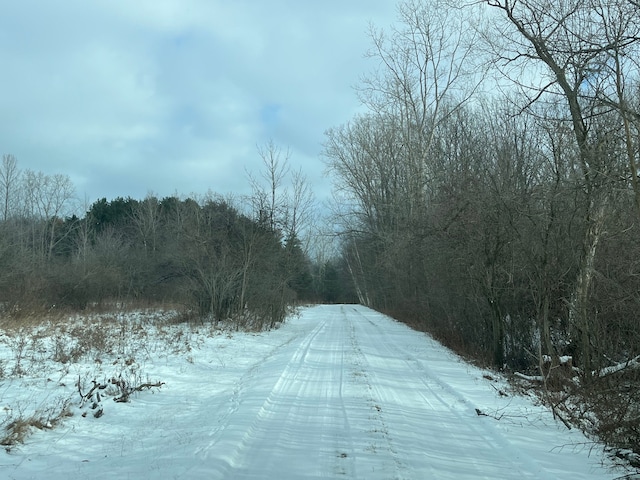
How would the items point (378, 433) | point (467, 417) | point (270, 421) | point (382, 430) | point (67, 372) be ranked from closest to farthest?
point (378, 433) < point (382, 430) < point (270, 421) < point (467, 417) < point (67, 372)

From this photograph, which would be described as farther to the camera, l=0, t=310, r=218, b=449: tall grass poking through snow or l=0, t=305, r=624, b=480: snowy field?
l=0, t=310, r=218, b=449: tall grass poking through snow

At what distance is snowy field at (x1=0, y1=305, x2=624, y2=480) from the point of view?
5.21m

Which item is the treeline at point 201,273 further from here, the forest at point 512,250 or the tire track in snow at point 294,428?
→ the tire track in snow at point 294,428

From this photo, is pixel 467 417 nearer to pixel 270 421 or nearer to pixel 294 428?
pixel 294 428

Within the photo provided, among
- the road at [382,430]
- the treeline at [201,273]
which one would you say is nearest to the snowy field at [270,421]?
the road at [382,430]

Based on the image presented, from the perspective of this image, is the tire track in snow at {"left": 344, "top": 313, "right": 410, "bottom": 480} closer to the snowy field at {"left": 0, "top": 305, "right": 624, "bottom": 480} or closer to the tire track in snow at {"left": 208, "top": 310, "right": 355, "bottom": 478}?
the snowy field at {"left": 0, "top": 305, "right": 624, "bottom": 480}

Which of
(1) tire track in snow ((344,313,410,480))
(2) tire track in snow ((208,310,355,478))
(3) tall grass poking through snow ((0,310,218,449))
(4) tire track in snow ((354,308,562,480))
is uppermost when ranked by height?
(4) tire track in snow ((354,308,562,480))

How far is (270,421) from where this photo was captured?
22.6 feet

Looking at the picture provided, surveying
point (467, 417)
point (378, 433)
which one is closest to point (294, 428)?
point (378, 433)

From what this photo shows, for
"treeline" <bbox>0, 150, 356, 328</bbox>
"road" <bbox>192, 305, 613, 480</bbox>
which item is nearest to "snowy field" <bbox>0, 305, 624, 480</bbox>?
"road" <bbox>192, 305, 613, 480</bbox>

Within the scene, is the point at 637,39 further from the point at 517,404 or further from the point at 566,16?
the point at 517,404

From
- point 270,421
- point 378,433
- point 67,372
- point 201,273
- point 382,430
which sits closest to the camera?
point 378,433

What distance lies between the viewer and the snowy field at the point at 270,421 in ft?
17.1

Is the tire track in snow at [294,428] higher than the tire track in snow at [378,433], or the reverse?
the tire track in snow at [378,433]
